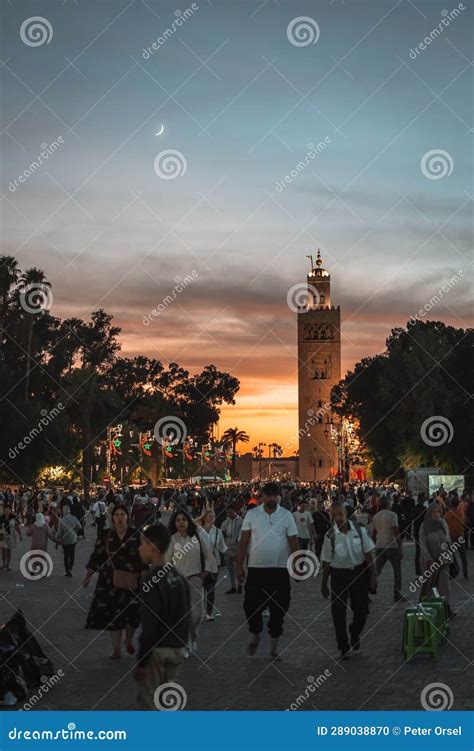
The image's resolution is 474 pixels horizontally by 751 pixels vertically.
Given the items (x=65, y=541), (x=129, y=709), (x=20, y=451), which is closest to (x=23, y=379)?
(x=20, y=451)

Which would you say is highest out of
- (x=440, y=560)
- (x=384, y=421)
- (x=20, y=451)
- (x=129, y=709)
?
(x=384, y=421)

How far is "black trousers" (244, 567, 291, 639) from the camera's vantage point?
10.6 metres

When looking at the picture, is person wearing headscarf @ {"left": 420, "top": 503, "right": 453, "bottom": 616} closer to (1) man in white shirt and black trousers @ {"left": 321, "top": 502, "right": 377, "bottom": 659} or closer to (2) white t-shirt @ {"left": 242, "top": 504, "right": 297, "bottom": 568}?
(1) man in white shirt and black trousers @ {"left": 321, "top": 502, "right": 377, "bottom": 659}

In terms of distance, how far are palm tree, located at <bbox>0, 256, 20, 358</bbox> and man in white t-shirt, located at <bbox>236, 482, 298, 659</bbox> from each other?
53.6 metres

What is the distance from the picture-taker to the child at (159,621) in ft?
20.5

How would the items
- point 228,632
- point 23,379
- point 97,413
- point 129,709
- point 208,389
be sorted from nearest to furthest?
point 129,709 → point 228,632 → point 23,379 → point 97,413 → point 208,389

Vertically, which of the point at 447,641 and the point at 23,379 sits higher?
the point at 23,379

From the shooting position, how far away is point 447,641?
1186cm

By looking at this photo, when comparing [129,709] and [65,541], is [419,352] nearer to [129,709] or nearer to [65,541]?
[65,541]

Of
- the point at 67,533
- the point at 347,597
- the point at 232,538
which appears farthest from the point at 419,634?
the point at 67,533

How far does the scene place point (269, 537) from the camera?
416 inches

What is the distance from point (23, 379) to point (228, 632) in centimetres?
5257

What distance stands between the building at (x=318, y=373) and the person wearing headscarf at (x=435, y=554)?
134 metres

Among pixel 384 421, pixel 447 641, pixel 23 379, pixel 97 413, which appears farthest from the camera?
pixel 97 413
